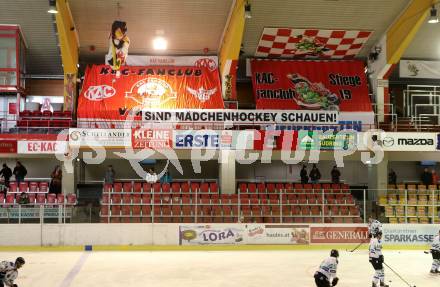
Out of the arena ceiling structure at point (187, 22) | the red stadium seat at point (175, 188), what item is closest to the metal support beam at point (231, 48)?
the arena ceiling structure at point (187, 22)

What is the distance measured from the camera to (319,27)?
26.7 metres

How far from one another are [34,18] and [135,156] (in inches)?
327

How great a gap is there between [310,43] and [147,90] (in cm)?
895

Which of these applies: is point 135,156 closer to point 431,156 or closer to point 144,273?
point 144,273

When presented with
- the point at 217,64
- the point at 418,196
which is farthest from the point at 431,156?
the point at 217,64

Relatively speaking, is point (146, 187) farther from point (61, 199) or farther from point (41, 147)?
point (41, 147)

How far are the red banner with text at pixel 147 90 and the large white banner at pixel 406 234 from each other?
1024 cm

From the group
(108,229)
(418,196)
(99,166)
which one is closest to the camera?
(108,229)

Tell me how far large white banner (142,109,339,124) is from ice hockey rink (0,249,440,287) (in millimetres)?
6723

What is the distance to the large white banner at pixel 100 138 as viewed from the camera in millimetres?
22625

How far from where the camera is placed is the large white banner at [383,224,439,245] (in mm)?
22062

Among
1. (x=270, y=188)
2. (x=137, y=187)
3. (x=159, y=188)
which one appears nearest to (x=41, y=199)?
(x=137, y=187)

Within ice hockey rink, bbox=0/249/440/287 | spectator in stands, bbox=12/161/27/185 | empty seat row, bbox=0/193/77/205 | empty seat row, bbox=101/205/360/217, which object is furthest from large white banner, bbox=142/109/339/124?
ice hockey rink, bbox=0/249/440/287

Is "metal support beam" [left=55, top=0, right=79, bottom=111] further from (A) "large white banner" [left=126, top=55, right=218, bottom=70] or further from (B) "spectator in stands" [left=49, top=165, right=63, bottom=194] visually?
(B) "spectator in stands" [left=49, top=165, right=63, bottom=194]
